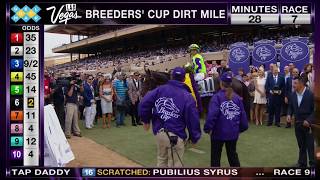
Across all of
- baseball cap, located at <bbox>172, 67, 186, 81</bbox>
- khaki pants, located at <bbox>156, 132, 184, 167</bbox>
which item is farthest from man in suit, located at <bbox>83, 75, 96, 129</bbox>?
khaki pants, located at <bbox>156, 132, 184, 167</bbox>

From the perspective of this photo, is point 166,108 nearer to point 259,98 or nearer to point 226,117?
point 226,117

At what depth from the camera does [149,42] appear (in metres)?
3.42

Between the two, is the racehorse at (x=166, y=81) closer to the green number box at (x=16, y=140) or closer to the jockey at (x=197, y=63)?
the jockey at (x=197, y=63)

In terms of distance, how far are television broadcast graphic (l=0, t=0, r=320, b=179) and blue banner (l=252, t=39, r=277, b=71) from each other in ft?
0.04

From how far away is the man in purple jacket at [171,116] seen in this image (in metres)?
3.31

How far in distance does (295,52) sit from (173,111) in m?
1.06

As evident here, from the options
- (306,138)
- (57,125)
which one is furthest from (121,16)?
(306,138)

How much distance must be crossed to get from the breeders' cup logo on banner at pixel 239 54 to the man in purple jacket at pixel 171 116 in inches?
20.7

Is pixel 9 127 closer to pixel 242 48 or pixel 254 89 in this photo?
pixel 242 48

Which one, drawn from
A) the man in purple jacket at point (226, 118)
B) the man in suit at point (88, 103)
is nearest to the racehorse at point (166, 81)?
the man in purple jacket at point (226, 118)

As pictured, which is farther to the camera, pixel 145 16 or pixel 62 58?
pixel 62 58

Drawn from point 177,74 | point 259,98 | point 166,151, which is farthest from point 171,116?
point 259,98

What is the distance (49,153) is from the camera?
2998mm

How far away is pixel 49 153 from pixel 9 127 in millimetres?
368
